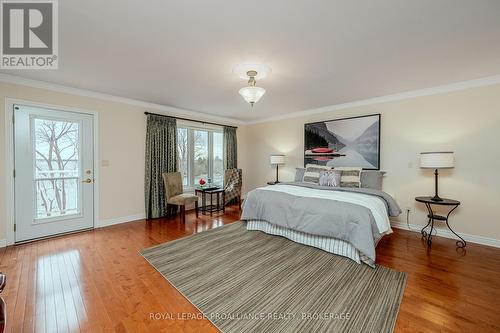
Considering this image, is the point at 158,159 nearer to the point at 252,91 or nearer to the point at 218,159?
the point at 218,159

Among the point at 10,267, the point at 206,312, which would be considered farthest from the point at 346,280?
the point at 10,267

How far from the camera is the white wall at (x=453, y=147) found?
306cm

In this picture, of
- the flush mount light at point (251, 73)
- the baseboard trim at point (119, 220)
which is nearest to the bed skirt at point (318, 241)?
the flush mount light at point (251, 73)

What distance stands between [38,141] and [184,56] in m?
2.77

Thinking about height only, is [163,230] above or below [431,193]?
below

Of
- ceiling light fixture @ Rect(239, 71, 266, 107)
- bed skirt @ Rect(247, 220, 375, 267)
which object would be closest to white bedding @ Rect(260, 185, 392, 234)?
bed skirt @ Rect(247, 220, 375, 267)

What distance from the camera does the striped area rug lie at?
5.37 ft

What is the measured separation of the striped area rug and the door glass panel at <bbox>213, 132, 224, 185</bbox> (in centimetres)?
293

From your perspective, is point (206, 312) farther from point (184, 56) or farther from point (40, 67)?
point (40, 67)

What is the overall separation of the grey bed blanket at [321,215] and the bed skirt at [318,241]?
0.40 feet

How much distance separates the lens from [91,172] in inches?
148

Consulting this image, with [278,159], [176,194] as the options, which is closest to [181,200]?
[176,194]

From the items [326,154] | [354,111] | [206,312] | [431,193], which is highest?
[354,111]

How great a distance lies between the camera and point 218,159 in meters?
5.95
